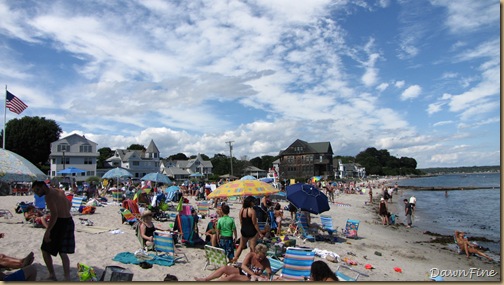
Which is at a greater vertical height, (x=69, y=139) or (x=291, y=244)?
(x=69, y=139)

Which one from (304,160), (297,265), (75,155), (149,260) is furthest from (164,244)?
(304,160)

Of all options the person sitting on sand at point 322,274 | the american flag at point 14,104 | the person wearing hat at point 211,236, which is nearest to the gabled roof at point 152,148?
the american flag at point 14,104

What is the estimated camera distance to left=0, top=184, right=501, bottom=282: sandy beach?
23.4 feet

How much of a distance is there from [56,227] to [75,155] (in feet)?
186

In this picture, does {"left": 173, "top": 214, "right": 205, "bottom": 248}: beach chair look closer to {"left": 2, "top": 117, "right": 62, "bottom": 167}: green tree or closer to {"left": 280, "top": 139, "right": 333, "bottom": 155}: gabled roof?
{"left": 2, "top": 117, "right": 62, "bottom": 167}: green tree

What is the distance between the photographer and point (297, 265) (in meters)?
6.50

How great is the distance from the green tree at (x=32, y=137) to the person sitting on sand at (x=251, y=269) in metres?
61.4

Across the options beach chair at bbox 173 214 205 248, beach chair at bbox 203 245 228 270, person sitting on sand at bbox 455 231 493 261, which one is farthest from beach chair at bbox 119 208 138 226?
person sitting on sand at bbox 455 231 493 261

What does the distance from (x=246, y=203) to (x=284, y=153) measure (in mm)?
80773

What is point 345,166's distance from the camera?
4700 inches

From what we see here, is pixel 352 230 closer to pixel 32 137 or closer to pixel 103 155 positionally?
pixel 32 137

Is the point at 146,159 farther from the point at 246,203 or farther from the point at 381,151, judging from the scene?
the point at 381,151

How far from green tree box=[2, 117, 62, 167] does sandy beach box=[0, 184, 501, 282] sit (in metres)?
52.8

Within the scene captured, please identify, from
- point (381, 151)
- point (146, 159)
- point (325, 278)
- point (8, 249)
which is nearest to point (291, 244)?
point (325, 278)
